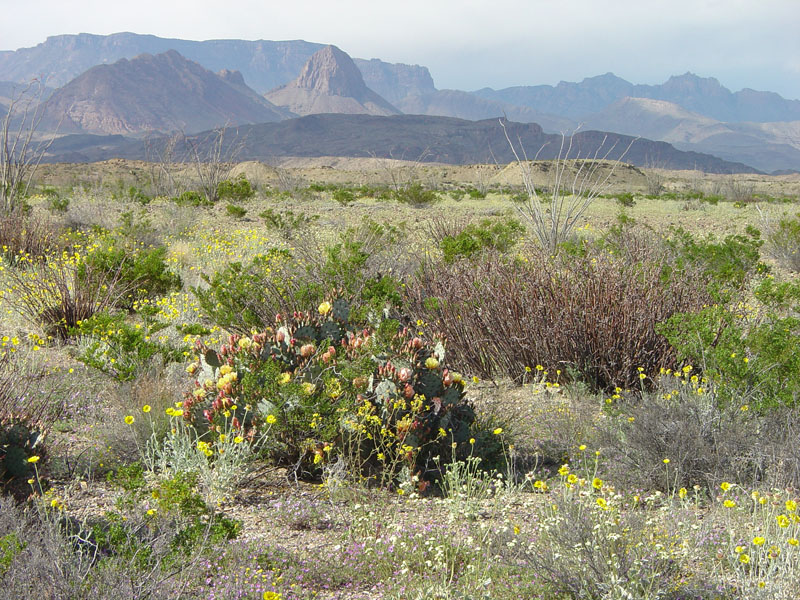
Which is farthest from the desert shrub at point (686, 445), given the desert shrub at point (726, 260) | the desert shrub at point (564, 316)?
the desert shrub at point (726, 260)

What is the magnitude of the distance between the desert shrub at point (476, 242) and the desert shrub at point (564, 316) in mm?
1700

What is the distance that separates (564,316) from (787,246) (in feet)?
26.9

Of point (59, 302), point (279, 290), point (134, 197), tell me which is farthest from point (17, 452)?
point (134, 197)

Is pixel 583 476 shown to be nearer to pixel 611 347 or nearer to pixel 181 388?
pixel 611 347

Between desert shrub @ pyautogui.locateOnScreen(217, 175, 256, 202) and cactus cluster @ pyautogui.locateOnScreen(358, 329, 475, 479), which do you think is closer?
cactus cluster @ pyautogui.locateOnScreen(358, 329, 475, 479)

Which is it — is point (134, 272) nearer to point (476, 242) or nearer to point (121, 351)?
point (121, 351)

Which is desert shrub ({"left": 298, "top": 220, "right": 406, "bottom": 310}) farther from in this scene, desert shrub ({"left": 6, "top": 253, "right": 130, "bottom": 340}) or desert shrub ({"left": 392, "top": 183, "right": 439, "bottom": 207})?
desert shrub ({"left": 392, "top": 183, "right": 439, "bottom": 207})

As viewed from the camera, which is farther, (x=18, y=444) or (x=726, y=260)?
(x=726, y=260)

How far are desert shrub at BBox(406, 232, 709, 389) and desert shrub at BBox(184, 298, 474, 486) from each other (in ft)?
4.73

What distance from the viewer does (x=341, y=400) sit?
11.4 ft

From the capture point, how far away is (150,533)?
2.47 metres

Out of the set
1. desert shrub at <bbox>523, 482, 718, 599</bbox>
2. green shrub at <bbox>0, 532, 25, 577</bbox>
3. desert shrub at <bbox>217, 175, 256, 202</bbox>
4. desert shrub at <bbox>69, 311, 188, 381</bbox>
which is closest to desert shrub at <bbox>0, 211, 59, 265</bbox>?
desert shrub at <bbox>69, 311, 188, 381</bbox>

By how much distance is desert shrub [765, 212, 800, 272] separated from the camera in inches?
427

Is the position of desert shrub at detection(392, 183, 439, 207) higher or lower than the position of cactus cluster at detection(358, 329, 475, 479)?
higher
